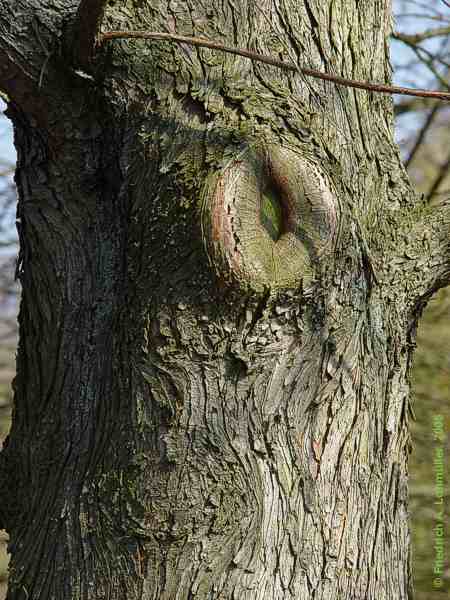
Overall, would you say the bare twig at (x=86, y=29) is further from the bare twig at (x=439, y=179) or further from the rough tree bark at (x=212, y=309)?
the bare twig at (x=439, y=179)

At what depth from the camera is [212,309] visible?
4.79 ft

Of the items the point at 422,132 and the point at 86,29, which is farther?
the point at 422,132

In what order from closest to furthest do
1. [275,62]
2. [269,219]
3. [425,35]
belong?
1. [275,62]
2. [269,219]
3. [425,35]

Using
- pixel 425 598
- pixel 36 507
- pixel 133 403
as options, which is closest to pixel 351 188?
pixel 133 403

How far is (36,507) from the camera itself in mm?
1711

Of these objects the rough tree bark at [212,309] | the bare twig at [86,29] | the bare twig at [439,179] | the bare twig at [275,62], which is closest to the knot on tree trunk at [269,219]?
the rough tree bark at [212,309]

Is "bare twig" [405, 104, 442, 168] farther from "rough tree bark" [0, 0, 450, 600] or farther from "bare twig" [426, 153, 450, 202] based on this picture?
"rough tree bark" [0, 0, 450, 600]

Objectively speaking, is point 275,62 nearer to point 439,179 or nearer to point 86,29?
point 86,29

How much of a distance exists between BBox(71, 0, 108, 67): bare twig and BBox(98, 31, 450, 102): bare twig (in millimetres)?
27

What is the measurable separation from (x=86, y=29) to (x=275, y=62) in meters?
0.47

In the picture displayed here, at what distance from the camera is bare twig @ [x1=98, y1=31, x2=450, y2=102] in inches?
50.6

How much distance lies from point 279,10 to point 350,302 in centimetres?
74

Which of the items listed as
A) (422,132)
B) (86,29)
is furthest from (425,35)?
(86,29)

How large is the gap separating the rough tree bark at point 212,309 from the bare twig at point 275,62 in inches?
3.6
